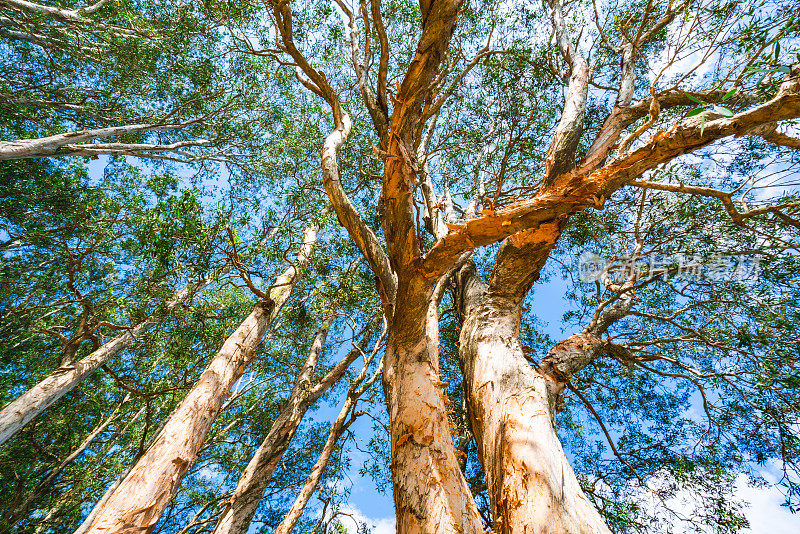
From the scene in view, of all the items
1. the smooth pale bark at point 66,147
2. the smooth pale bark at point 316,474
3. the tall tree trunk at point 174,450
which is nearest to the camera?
the tall tree trunk at point 174,450

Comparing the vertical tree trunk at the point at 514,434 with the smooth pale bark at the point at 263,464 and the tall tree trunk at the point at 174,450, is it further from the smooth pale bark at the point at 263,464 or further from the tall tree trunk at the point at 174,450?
the tall tree trunk at the point at 174,450

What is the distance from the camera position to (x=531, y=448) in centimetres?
198

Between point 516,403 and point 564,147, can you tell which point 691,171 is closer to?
point 564,147

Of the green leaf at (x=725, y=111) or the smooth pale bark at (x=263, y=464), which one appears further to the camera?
the smooth pale bark at (x=263, y=464)

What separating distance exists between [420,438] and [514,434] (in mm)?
696

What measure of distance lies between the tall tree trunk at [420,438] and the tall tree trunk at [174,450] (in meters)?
2.47

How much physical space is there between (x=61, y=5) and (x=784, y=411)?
1650 cm

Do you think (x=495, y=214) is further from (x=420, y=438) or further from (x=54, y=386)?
(x=54, y=386)


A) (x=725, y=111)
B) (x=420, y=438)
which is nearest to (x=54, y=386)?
(x=420, y=438)

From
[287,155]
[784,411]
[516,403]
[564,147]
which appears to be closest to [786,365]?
[784,411]

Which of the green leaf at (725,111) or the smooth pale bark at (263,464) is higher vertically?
the green leaf at (725,111)

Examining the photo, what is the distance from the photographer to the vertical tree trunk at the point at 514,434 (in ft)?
5.60

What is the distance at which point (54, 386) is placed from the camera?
15.4ft

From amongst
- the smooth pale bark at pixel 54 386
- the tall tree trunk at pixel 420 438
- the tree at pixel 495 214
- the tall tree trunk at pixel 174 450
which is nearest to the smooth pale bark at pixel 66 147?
the tree at pixel 495 214
